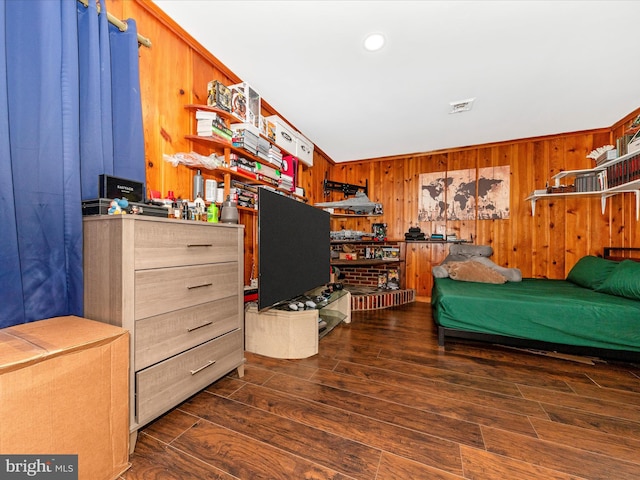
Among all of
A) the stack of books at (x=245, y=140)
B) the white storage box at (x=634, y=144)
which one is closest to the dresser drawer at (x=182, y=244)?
the stack of books at (x=245, y=140)

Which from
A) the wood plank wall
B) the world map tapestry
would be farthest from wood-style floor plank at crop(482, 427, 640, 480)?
the world map tapestry

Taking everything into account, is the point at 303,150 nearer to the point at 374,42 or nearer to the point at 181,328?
the point at 374,42

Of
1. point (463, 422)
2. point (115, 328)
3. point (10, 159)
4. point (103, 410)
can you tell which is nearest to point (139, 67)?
point (10, 159)

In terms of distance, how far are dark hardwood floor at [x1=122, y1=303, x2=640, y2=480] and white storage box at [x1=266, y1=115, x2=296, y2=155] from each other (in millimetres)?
1998

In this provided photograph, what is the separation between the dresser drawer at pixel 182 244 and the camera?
A: 106 centimetres

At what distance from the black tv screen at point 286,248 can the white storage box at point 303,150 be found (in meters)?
0.89

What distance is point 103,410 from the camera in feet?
2.97

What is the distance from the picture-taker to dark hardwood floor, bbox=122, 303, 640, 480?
99cm

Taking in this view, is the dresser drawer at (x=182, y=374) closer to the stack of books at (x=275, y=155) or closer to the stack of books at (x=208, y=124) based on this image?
the stack of books at (x=208, y=124)

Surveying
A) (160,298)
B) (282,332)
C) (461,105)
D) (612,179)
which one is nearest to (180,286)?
(160,298)

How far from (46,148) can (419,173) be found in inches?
161

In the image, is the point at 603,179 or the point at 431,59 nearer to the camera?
the point at 431,59

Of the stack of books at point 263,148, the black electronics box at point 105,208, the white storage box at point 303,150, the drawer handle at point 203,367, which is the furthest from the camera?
the white storage box at point 303,150

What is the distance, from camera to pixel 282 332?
189 cm
